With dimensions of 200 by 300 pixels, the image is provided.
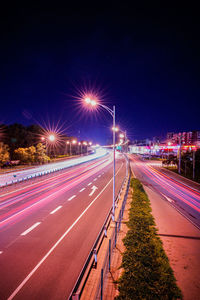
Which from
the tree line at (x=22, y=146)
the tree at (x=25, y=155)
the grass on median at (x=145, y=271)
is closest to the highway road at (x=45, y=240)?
the grass on median at (x=145, y=271)

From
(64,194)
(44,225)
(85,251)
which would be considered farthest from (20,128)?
(85,251)

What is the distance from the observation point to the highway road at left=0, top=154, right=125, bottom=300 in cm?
650

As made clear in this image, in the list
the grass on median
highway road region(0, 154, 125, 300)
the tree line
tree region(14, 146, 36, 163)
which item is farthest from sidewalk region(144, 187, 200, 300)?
tree region(14, 146, 36, 163)

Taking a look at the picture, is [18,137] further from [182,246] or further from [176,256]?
[176,256]

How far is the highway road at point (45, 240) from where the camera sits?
21.3ft

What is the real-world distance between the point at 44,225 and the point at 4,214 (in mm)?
4658

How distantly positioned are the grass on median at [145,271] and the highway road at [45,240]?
2.28 metres

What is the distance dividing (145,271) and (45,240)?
617cm

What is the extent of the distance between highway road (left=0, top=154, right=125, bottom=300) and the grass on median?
228 cm

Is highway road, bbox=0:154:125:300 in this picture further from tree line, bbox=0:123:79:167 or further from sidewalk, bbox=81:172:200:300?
tree line, bbox=0:123:79:167

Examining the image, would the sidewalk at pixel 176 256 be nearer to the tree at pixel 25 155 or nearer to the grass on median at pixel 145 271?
the grass on median at pixel 145 271

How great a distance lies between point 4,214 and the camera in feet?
44.8

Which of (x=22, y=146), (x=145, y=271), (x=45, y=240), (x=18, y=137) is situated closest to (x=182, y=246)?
(x=145, y=271)

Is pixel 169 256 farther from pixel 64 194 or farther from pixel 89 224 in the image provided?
pixel 64 194
